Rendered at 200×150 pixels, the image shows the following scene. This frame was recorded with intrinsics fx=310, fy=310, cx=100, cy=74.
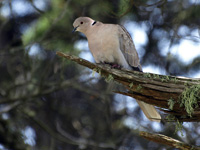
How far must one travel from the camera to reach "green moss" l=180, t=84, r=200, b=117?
118 inches

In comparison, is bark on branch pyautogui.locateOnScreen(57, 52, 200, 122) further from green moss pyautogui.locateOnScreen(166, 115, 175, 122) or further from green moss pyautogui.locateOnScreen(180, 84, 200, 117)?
green moss pyautogui.locateOnScreen(166, 115, 175, 122)

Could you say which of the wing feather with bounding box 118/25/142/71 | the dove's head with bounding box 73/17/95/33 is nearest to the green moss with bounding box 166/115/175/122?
the wing feather with bounding box 118/25/142/71

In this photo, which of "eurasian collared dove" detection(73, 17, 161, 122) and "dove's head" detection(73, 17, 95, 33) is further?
"dove's head" detection(73, 17, 95, 33)

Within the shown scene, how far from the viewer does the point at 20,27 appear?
21.0 feet

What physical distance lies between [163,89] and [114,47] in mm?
1011

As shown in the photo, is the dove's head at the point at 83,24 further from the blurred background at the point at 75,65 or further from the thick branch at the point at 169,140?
the thick branch at the point at 169,140

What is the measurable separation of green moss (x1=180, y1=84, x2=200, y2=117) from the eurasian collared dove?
0.66m

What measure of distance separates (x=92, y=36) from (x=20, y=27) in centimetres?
291

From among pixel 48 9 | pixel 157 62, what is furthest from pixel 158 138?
pixel 48 9

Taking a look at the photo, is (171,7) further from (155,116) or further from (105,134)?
(105,134)

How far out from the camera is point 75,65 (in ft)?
19.8

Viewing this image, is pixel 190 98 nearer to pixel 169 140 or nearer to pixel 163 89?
pixel 163 89

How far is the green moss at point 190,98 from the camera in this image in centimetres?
299

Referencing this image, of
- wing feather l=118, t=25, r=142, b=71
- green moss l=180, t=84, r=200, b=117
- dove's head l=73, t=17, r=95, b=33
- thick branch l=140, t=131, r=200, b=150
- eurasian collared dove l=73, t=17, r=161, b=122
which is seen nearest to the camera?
green moss l=180, t=84, r=200, b=117
